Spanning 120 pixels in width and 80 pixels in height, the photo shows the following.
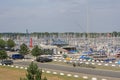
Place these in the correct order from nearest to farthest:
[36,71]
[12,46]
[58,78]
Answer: [36,71] < [58,78] < [12,46]

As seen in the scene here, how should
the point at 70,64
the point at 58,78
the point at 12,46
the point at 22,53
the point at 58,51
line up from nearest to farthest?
the point at 58,78 < the point at 70,64 < the point at 22,53 < the point at 58,51 < the point at 12,46

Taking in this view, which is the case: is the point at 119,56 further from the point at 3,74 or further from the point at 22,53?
the point at 3,74

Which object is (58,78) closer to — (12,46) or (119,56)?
(119,56)

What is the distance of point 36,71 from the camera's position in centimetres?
2148

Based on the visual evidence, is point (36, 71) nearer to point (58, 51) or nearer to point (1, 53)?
point (1, 53)

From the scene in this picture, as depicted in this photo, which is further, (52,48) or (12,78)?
(52,48)

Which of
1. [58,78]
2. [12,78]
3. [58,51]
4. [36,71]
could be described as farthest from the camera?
[58,51]

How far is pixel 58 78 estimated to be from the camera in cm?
3828

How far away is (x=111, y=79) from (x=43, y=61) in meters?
30.6

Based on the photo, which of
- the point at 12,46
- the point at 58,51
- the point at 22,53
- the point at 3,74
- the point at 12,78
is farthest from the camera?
the point at 12,46

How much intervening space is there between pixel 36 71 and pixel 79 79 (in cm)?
1603

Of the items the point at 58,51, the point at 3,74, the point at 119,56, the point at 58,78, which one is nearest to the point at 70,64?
the point at 3,74

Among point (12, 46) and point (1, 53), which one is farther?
point (12, 46)

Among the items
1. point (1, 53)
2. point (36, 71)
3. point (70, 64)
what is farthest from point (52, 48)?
point (36, 71)
